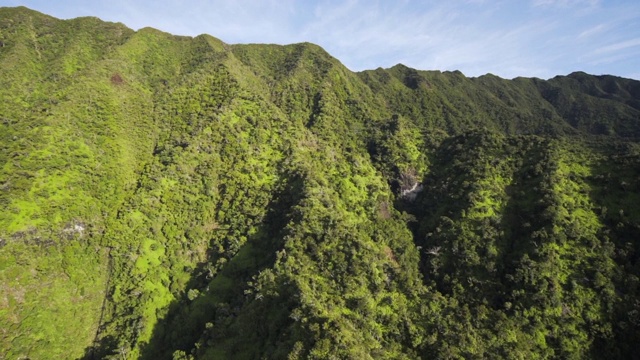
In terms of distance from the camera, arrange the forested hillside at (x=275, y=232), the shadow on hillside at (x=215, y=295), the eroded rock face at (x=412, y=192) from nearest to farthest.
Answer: the forested hillside at (x=275, y=232) → the shadow on hillside at (x=215, y=295) → the eroded rock face at (x=412, y=192)

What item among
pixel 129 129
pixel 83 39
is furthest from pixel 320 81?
pixel 83 39

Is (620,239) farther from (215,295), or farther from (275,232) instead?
(215,295)

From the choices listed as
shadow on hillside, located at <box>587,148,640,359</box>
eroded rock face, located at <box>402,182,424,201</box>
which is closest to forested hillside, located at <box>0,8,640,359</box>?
shadow on hillside, located at <box>587,148,640,359</box>

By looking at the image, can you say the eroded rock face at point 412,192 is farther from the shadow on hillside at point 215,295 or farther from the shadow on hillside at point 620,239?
the shadow on hillside at point 620,239

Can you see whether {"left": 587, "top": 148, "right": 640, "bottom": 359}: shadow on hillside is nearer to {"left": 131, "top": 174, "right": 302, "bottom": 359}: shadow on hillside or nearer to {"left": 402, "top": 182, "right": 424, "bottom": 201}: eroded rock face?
{"left": 402, "top": 182, "right": 424, "bottom": 201}: eroded rock face

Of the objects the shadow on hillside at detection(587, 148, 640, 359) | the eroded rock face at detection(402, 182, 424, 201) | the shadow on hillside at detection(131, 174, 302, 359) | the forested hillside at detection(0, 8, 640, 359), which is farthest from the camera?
the eroded rock face at detection(402, 182, 424, 201)

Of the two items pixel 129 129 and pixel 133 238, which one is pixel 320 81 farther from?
pixel 133 238

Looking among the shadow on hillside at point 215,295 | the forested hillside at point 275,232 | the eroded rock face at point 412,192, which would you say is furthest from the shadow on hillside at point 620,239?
the shadow on hillside at point 215,295

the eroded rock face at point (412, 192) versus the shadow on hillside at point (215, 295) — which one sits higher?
the eroded rock face at point (412, 192)
